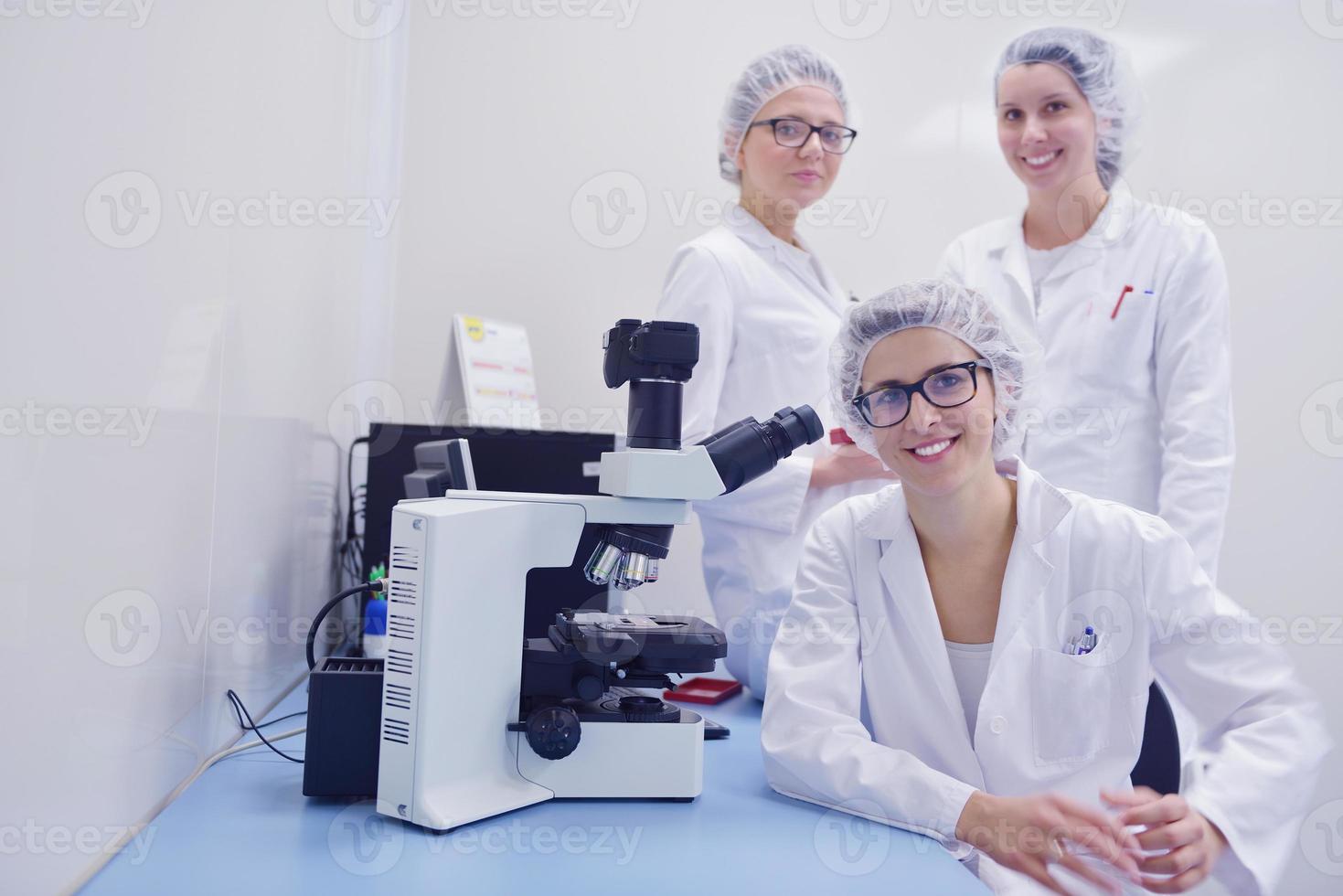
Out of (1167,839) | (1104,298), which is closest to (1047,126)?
(1104,298)

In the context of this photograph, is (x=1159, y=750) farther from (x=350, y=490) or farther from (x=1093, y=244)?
(x=350, y=490)

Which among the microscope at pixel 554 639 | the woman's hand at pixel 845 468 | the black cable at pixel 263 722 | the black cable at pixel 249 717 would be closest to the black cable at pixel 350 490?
the black cable at pixel 263 722

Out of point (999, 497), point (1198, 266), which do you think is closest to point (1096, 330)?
point (1198, 266)

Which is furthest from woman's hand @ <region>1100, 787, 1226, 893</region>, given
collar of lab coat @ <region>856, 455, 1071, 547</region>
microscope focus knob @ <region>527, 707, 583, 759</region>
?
microscope focus knob @ <region>527, 707, 583, 759</region>

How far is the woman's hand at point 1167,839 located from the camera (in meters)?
1.05

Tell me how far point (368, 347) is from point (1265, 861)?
2177mm

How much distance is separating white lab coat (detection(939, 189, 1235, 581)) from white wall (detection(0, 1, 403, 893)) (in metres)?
1.36

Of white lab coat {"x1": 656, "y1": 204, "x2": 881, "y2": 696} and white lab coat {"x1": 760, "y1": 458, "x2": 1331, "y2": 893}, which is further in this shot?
white lab coat {"x1": 656, "y1": 204, "x2": 881, "y2": 696}

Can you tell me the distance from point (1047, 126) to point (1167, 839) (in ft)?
4.66

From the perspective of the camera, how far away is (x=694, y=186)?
2980mm

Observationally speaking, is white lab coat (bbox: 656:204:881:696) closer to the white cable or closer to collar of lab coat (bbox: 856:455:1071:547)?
collar of lab coat (bbox: 856:455:1071:547)

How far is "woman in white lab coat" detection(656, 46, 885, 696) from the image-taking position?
1.76 meters

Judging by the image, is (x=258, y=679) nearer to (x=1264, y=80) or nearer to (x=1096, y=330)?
(x=1096, y=330)

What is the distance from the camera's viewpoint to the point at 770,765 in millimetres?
1203
